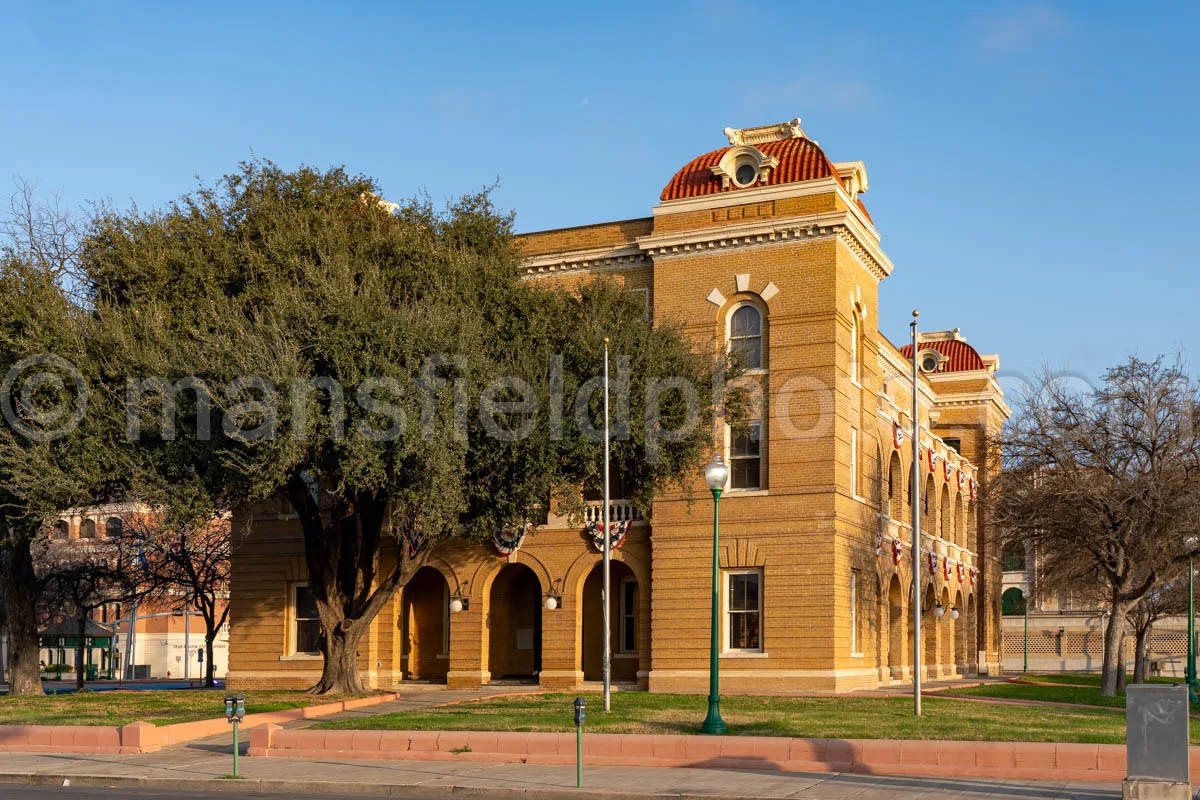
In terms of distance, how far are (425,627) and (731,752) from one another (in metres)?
22.4

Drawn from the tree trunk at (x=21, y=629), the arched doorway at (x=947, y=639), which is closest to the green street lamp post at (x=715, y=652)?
the tree trunk at (x=21, y=629)

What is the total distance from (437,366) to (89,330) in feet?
26.0

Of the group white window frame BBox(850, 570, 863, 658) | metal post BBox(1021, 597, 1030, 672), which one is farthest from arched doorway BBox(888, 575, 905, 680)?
metal post BBox(1021, 597, 1030, 672)

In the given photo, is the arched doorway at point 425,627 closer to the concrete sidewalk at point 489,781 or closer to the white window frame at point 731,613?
the white window frame at point 731,613

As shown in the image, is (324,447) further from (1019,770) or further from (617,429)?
(1019,770)

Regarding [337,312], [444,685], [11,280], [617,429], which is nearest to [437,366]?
[337,312]

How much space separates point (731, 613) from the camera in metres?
33.6

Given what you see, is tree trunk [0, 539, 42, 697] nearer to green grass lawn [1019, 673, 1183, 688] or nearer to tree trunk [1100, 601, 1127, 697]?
tree trunk [1100, 601, 1127, 697]

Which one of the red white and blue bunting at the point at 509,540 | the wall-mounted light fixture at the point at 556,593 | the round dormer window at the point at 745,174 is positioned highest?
the round dormer window at the point at 745,174

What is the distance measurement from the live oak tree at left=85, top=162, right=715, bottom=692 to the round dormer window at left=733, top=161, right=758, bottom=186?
537 cm

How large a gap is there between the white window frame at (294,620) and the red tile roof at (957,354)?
28.1 meters

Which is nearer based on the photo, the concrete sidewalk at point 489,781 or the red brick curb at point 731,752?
the concrete sidewalk at point 489,781

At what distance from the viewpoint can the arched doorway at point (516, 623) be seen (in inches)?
1497

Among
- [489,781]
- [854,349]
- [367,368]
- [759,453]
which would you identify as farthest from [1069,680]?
[489,781]
